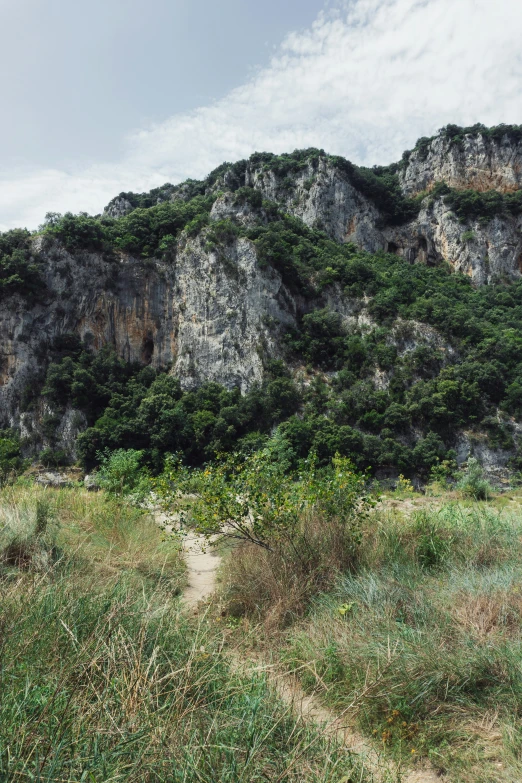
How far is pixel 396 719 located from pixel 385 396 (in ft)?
98.1

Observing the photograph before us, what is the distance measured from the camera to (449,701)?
2.79 meters

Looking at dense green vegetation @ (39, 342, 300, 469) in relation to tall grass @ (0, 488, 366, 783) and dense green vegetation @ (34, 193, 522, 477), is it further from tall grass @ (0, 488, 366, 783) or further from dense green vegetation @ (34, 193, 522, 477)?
tall grass @ (0, 488, 366, 783)

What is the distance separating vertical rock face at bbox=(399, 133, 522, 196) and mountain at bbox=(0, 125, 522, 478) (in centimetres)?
1548

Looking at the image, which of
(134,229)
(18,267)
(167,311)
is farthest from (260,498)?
(134,229)

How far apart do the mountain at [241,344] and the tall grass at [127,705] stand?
2463 cm

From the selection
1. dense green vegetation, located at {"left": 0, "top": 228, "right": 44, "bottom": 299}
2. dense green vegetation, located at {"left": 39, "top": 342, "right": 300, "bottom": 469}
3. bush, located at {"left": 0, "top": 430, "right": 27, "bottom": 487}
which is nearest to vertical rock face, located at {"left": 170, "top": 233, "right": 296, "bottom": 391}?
dense green vegetation, located at {"left": 39, "top": 342, "right": 300, "bottom": 469}

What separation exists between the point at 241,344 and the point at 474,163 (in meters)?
43.2

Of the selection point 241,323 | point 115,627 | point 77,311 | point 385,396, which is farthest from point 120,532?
point 77,311

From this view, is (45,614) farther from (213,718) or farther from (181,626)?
(213,718)

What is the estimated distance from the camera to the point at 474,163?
53.9 metres

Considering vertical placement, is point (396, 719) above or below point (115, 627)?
below

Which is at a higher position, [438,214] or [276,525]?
[438,214]

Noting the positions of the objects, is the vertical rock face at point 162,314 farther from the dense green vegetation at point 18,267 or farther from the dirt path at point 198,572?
the dirt path at point 198,572

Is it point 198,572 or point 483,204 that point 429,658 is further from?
point 483,204
